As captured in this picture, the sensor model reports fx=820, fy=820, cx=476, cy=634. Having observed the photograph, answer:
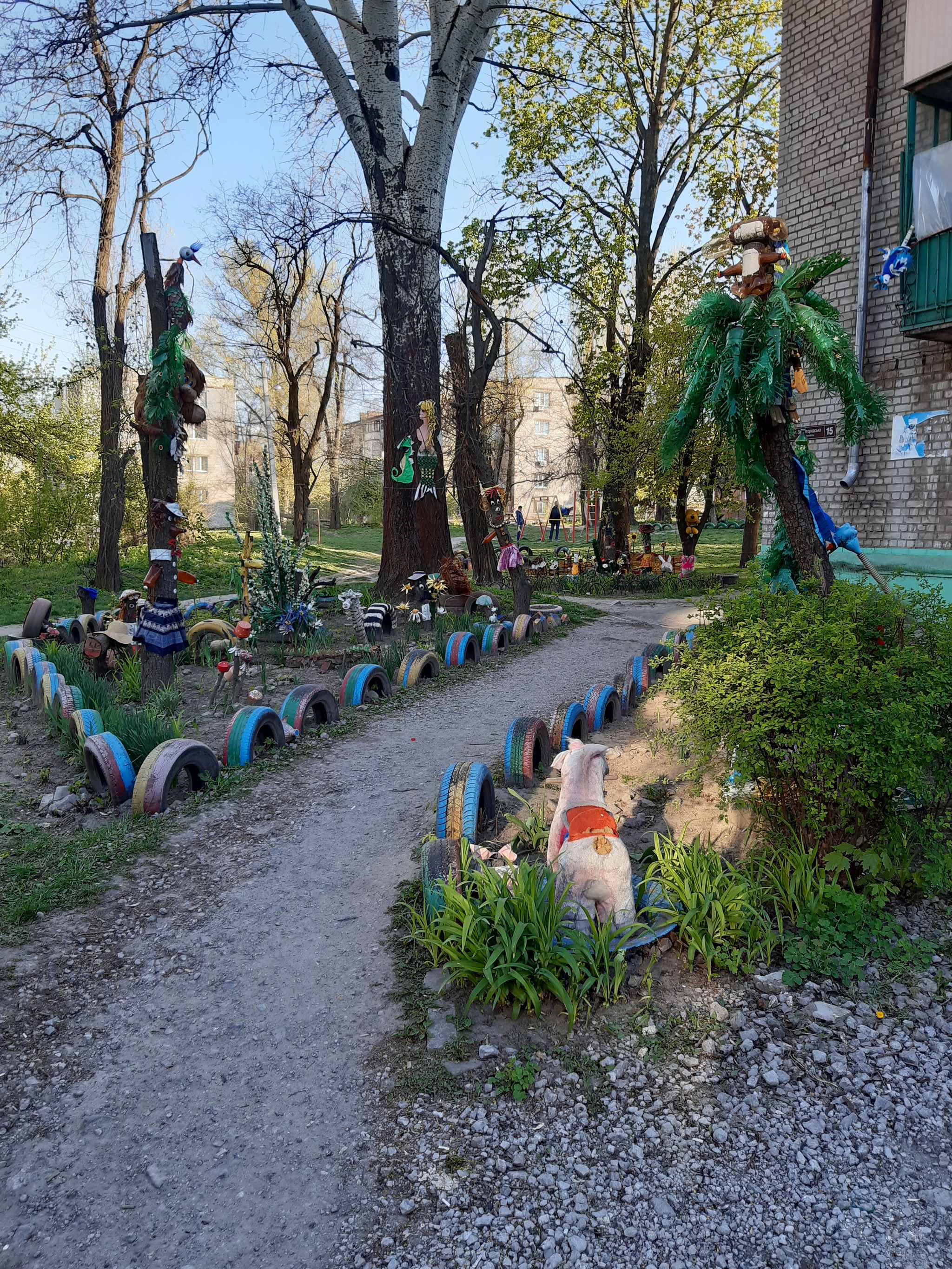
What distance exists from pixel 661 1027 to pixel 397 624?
853 cm

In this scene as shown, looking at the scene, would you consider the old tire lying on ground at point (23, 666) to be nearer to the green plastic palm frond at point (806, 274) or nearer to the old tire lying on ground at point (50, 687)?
the old tire lying on ground at point (50, 687)

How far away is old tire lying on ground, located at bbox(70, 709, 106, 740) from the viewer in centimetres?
580

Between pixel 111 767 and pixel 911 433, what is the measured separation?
8.86 metres

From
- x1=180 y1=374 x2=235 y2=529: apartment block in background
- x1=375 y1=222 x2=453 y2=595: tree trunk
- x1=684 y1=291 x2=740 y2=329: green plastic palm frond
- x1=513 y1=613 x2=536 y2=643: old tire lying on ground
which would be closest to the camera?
x1=684 y1=291 x2=740 y2=329: green plastic palm frond

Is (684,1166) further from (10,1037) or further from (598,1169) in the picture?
(10,1037)

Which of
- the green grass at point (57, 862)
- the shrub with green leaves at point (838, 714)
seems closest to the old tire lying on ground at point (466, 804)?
the shrub with green leaves at point (838, 714)

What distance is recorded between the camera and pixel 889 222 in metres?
9.38

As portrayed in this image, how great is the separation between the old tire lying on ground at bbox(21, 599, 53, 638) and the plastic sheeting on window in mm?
11281

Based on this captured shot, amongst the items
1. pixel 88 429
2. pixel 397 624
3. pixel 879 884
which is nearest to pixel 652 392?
pixel 397 624

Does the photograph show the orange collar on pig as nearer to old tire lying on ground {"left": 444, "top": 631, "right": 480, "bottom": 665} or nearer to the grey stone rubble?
the grey stone rubble

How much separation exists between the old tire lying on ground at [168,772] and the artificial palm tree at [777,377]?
3.45 m

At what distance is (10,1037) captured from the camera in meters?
2.95

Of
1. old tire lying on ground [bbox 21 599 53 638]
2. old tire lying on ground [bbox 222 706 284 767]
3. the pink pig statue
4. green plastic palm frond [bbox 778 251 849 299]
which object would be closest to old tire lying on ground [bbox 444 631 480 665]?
old tire lying on ground [bbox 222 706 284 767]

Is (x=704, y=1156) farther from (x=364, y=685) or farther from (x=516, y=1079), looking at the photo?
(x=364, y=685)
